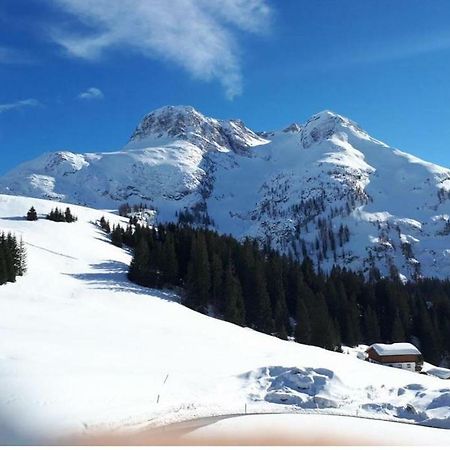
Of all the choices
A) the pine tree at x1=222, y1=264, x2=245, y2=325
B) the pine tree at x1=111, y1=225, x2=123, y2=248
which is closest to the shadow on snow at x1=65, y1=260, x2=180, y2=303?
the pine tree at x1=222, y1=264, x2=245, y2=325

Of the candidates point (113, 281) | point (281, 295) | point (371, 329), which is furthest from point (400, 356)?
point (113, 281)

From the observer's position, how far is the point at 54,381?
84.1 feet

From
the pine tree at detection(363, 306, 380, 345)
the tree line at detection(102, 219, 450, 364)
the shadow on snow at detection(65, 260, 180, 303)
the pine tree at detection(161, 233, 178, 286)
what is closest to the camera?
the shadow on snow at detection(65, 260, 180, 303)

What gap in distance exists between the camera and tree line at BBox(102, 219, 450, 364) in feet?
236

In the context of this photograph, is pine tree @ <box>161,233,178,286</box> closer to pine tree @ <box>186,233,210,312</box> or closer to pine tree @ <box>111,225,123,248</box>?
pine tree @ <box>186,233,210,312</box>

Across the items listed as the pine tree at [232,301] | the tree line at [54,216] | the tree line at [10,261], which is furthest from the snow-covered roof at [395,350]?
the tree line at [54,216]

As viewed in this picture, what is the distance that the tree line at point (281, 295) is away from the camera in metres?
71.9

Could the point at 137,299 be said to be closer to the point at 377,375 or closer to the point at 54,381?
the point at 377,375

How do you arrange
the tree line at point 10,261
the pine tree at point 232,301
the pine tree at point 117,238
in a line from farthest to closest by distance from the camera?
the pine tree at point 117,238 → the pine tree at point 232,301 → the tree line at point 10,261

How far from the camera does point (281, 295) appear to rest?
271 feet

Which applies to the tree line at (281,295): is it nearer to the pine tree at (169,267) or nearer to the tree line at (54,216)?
the pine tree at (169,267)

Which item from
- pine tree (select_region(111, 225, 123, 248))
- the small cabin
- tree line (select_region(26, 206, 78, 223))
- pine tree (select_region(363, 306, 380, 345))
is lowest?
the small cabin

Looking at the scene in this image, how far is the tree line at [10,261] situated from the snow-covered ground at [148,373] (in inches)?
53.6

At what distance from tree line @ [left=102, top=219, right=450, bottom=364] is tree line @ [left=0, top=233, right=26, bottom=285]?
50.0 feet
